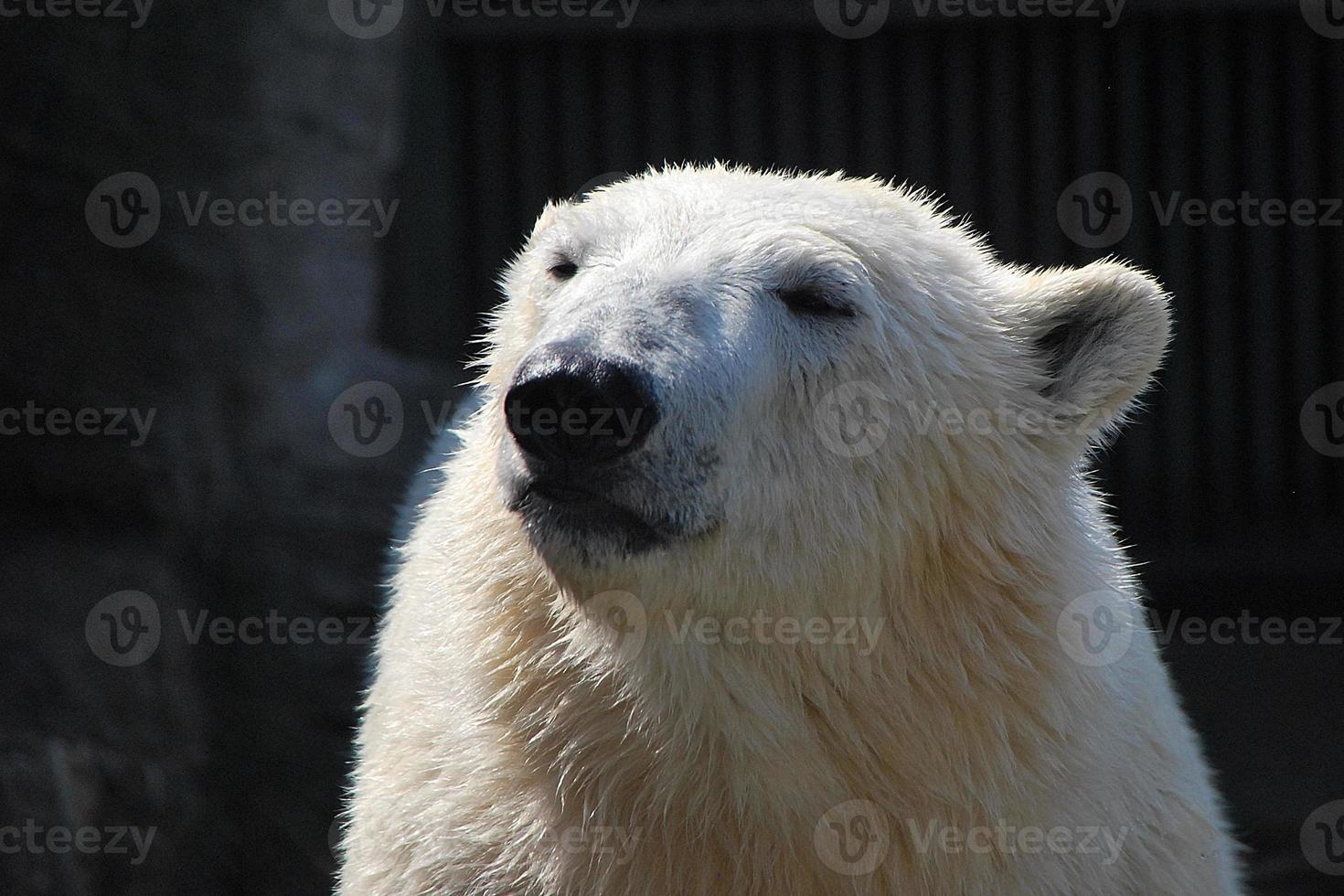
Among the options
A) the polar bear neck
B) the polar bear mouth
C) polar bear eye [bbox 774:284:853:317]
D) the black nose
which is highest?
polar bear eye [bbox 774:284:853:317]

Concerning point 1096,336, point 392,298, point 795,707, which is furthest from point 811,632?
point 392,298

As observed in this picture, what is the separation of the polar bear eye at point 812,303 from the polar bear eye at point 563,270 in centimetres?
48

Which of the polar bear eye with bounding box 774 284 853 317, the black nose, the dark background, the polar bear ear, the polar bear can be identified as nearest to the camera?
the black nose

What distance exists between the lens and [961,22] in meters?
6.20

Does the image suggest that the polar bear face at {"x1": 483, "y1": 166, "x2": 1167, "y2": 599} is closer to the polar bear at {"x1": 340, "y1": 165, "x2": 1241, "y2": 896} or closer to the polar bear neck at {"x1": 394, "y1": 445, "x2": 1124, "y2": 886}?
the polar bear at {"x1": 340, "y1": 165, "x2": 1241, "y2": 896}

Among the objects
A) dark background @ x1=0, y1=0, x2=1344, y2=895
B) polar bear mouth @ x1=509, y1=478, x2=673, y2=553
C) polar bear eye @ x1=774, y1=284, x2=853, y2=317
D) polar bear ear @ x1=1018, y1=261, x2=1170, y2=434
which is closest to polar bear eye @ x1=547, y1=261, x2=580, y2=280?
polar bear eye @ x1=774, y1=284, x2=853, y2=317

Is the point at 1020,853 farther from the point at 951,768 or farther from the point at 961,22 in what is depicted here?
the point at 961,22

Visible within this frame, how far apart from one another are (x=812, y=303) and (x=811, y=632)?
25.3 inches

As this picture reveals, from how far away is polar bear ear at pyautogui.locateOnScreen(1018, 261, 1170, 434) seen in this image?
2793mm

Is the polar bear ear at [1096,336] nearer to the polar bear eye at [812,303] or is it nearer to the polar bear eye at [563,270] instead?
the polar bear eye at [812,303]

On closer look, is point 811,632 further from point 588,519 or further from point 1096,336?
point 1096,336

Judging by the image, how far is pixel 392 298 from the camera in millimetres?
6422

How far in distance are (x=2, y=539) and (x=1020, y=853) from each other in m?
4.08

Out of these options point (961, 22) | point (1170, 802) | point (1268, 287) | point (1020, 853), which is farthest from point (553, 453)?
point (1268, 287)
